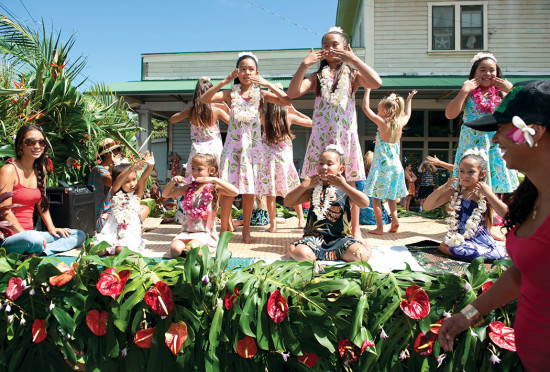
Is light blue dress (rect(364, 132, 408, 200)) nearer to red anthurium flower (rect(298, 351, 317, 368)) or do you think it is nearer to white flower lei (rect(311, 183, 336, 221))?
white flower lei (rect(311, 183, 336, 221))

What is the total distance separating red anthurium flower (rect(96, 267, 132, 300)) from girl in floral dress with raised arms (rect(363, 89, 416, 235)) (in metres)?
3.09

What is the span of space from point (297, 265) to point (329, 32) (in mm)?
2246

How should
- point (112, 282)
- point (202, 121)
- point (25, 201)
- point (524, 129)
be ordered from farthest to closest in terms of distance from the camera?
point (202, 121)
point (25, 201)
point (112, 282)
point (524, 129)

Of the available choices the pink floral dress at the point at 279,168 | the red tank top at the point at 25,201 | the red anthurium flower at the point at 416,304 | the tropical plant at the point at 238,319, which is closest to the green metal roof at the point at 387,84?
the pink floral dress at the point at 279,168

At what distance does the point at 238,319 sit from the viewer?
185cm

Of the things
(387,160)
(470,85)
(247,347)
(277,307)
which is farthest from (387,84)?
(247,347)

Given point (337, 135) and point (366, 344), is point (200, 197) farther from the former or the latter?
point (366, 344)

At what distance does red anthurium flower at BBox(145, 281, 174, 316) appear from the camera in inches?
73.2

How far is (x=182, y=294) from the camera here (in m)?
1.92

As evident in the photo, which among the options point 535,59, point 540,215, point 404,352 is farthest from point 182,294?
point 535,59

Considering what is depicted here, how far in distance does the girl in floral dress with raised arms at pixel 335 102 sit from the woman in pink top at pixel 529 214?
2.21 meters

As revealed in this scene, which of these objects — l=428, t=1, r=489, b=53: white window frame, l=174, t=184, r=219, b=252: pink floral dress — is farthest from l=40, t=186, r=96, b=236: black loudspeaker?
l=428, t=1, r=489, b=53: white window frame

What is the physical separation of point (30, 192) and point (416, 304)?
3.01 metres

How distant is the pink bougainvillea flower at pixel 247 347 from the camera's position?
180 cm
